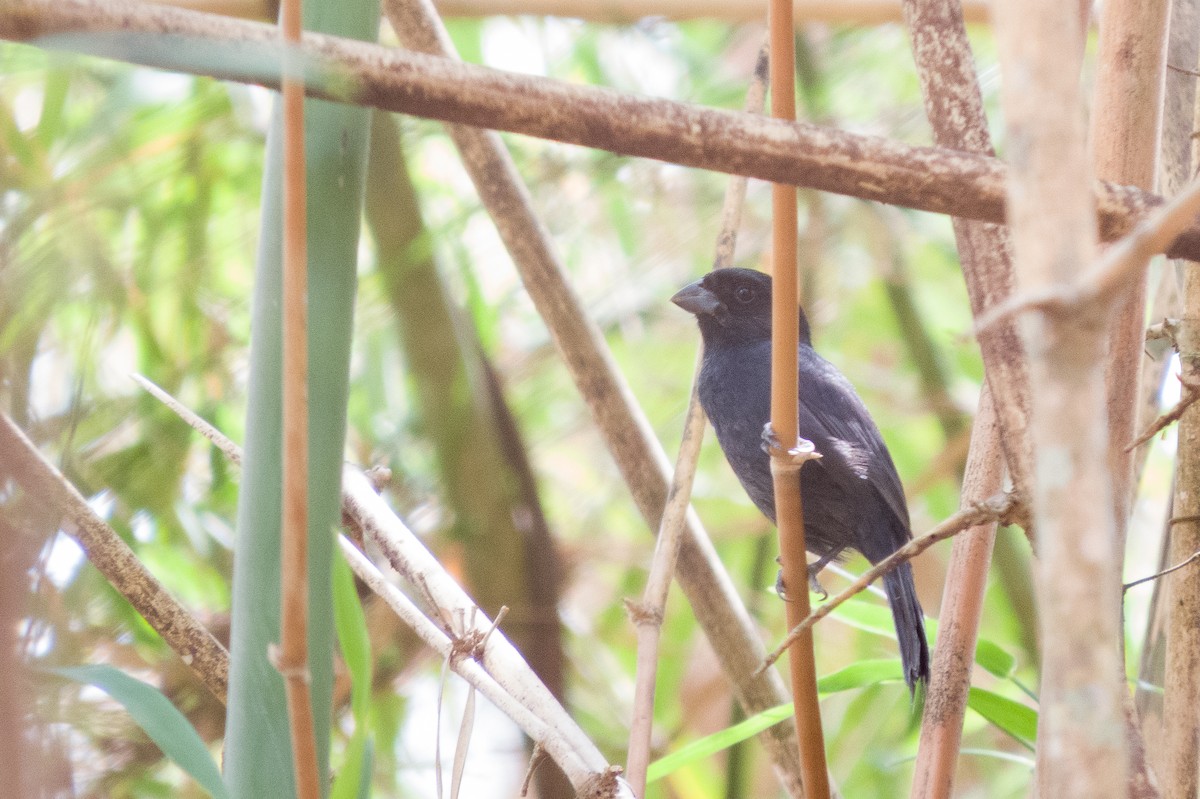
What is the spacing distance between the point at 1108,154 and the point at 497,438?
165cm

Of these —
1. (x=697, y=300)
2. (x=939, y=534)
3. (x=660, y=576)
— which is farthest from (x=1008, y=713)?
(x=697, y=300)

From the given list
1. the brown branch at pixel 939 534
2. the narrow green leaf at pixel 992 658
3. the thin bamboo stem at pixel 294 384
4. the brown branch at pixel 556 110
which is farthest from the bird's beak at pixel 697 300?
the thin bamboo stem at pixel 294 384

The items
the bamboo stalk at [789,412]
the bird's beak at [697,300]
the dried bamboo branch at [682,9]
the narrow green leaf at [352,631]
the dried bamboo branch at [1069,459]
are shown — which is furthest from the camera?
the bird's beak at [697,300]

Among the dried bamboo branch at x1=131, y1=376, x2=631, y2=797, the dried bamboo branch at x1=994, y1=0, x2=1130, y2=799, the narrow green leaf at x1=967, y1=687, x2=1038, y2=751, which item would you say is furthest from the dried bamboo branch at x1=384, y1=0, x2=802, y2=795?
the dried bamboo branch at x1=994, y1=0, x2=1130, y2=799

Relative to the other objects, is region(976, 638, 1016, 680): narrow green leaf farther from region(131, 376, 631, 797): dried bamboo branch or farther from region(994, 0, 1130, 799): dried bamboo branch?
region(994, 0, 1130, 799): dried bamboo branch

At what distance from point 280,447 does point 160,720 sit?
23cm

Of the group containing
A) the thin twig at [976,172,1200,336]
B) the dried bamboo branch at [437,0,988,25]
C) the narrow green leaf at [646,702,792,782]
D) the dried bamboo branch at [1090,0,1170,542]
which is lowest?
the thin twig at [976,172,1200,336]

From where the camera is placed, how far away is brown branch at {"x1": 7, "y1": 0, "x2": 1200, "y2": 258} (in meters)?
0.66

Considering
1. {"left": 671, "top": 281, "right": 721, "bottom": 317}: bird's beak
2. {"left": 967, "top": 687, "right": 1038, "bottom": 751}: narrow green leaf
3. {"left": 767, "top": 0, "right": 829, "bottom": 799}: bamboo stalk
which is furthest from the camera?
{"left": 671, "top": 281, "right": 721, "bottom": 317}: bird's beak

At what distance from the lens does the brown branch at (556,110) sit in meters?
0.66

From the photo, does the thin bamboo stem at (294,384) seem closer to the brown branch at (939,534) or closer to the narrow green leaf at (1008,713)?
the brown branch at (939,534)

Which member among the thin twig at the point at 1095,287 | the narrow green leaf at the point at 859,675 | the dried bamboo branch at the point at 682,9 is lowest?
the thin twig at the point at 1095,287

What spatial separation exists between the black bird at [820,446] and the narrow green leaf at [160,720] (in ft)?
5.02

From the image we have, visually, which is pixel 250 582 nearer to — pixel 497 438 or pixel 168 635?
pixel 168 635
